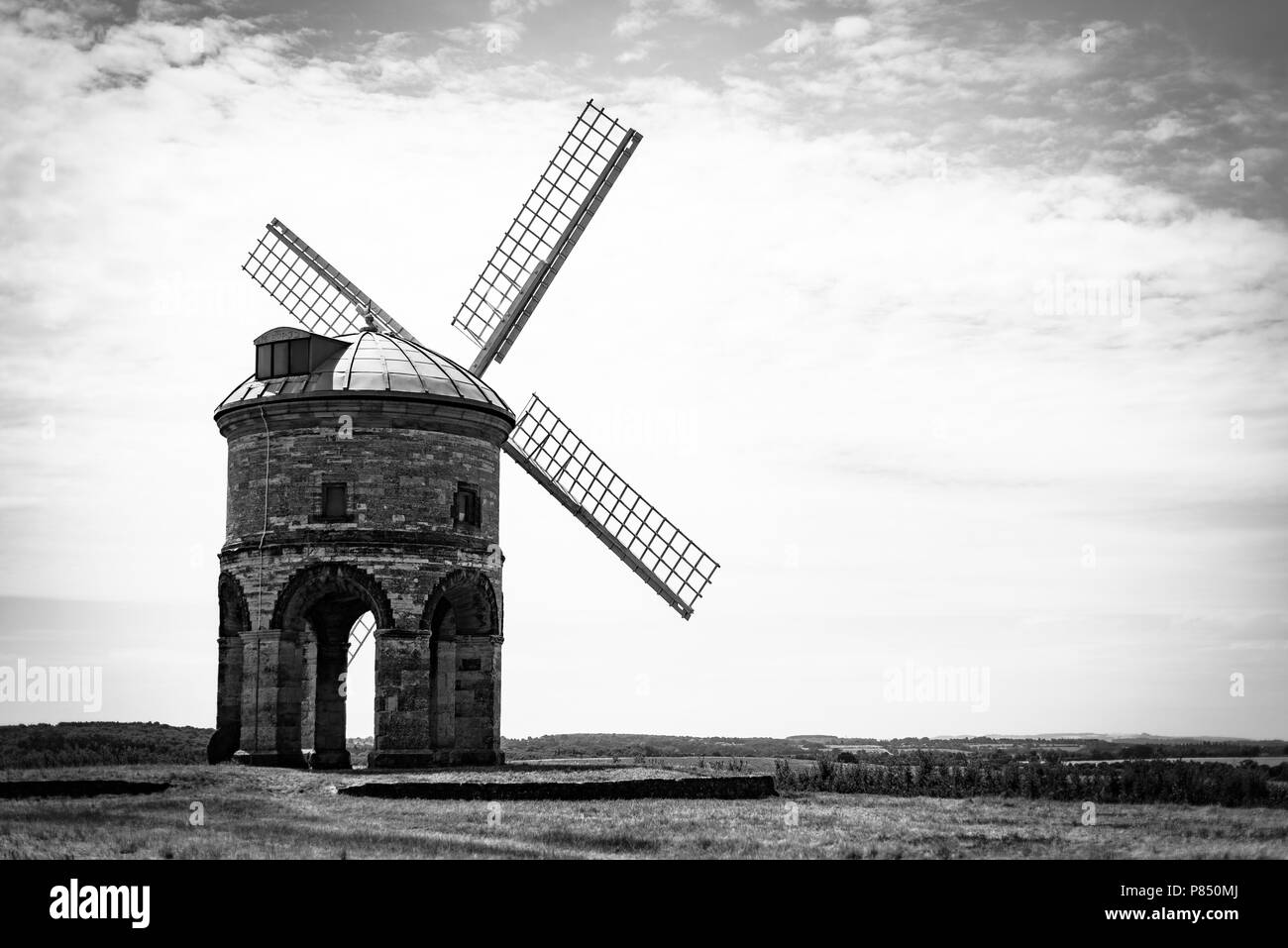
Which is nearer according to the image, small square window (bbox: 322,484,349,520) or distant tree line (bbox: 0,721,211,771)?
small square window (bbox: 322,484,349,520)

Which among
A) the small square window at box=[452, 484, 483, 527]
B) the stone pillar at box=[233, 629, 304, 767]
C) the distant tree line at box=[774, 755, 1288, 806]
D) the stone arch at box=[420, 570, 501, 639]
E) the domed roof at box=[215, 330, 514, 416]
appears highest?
the domed roof at box=[215, 330, 514, 416]

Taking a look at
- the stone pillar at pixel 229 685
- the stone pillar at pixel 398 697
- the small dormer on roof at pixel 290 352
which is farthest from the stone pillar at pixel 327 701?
the small dormer on roof at pixel 290 352

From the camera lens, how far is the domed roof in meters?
32.6

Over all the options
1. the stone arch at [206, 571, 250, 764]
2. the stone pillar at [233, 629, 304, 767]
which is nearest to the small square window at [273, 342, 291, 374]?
the stone arch at [206, 571, 250, 764]

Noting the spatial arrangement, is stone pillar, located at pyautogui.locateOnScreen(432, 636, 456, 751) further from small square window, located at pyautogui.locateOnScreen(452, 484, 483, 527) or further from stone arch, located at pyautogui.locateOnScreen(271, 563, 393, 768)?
small square window, located at pyautogui.locateOnScreen(452, 484, 483, 527)

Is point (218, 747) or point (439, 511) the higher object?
point (439, 511)

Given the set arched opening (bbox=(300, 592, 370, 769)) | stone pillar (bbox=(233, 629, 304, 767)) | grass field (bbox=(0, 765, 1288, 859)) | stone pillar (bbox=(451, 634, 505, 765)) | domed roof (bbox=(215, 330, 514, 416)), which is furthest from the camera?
arched opening (bbox=(300, 592, 370, 769))

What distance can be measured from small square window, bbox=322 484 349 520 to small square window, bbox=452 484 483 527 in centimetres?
236

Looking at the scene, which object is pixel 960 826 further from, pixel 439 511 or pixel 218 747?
pixel 218 747

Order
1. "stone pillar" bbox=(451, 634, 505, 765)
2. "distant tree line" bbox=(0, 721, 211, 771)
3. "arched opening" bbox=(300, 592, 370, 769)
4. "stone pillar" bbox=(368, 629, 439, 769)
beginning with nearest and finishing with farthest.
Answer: "stone pillar" bbox=(368, 629, 439, 769) < "stone pillar" bbox=(451, 634, 505, 765) < "arched opening" bbox=(300, 592, 370, 769) < "distant tree line" bbox=(0, 721, 211, 771)

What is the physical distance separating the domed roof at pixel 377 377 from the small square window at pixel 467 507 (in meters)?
1.93
